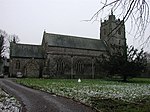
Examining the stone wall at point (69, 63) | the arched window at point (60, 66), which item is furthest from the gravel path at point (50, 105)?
the arched window at point (60, 66)

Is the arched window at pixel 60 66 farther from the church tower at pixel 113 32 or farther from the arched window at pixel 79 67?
the church tower at pixel 113 32

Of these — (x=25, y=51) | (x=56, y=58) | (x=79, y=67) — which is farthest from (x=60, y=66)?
(x=25, y=51)

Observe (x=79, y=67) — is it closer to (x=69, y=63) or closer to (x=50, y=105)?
(x=69, y=63)

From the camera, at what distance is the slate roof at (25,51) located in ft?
180

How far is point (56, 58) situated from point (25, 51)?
8.86 meters

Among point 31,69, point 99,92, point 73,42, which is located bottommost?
point 99,92

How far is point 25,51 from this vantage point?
56250mm

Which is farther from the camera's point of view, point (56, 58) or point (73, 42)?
point (73, 42)

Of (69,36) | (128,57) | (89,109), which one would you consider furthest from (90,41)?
(89,109)

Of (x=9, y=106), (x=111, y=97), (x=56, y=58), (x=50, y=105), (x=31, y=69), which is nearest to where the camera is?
(x=9, y=106)

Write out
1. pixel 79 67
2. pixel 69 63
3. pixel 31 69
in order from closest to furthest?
pixel 31 69, pixel 69 63, pixel 79 67

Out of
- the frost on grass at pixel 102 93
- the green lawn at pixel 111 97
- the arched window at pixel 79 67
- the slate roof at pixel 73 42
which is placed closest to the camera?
the green lawn at pixel 111 97

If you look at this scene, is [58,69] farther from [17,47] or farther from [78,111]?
[78,111]

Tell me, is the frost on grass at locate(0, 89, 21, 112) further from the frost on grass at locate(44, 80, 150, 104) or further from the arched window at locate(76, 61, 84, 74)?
the arched window at locate(76, 61, 84, 74)
